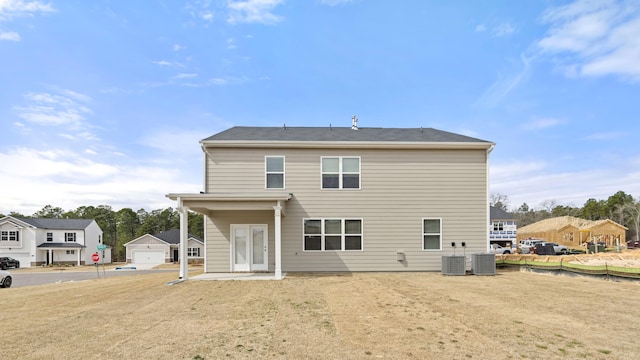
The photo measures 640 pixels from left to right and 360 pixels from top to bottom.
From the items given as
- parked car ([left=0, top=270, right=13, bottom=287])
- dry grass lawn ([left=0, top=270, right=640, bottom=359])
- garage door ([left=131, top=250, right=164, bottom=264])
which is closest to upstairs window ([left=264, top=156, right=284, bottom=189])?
dry grass lawn ([left=0, top=270, right=640, bottom=359])

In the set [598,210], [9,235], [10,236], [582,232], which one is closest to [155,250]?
[10,236]

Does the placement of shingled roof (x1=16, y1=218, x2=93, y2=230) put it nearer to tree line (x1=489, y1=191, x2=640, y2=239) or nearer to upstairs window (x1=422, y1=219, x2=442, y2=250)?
upstairs window (x1=422, y1=219, x2=442, y2=250)

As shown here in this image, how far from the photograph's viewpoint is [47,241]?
45000 mm

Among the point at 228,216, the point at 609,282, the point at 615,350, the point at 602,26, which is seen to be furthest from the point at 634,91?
the point at 228,216

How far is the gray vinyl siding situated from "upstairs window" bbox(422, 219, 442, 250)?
0.62 feet

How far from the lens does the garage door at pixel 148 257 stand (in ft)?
145

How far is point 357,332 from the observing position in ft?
18.9

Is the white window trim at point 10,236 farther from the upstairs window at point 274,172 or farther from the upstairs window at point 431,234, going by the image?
the upstairs window at point 431,234

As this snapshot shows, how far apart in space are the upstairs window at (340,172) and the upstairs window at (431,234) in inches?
124

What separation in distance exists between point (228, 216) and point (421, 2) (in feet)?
35.5

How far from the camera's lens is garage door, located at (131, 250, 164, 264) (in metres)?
44.2

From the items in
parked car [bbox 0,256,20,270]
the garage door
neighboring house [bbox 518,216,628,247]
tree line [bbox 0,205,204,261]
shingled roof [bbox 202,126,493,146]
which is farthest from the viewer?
tree line [bbox 0,205,204,261]

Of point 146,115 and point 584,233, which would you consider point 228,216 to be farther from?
point 584,233

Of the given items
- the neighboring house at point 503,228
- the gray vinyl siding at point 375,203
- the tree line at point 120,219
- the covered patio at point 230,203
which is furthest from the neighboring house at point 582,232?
the tree line at point 120,219
